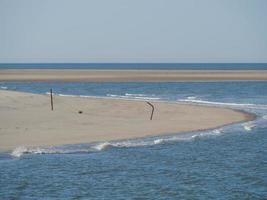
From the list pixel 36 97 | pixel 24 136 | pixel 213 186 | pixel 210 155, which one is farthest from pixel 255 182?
pixel 36 97

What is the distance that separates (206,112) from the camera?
3700 centimetres

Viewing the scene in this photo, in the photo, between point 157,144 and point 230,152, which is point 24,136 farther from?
point 230,152

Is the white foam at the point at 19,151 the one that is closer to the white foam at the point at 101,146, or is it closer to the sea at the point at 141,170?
the sea at the point at 141,170

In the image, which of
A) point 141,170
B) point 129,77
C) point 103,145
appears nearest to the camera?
point 141,170

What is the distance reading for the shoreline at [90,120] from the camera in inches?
951

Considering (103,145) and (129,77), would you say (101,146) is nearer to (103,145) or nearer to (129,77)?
(103,145)

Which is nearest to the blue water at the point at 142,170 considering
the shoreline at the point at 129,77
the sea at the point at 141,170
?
the sea at the point at 141,170

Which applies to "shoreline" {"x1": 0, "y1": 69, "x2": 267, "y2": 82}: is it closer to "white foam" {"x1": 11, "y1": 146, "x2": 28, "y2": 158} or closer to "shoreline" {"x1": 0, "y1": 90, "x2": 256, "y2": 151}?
"shoreline" {"x1": 0, "y1": 90, "x2": 256, "y2": 151}

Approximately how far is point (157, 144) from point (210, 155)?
2.90 meters

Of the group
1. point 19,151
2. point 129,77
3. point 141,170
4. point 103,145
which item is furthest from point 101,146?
point 129,77

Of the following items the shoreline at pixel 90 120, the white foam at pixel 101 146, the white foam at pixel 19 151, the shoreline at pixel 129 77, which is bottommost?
the shoreline at pixel 129 77

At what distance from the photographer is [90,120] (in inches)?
1180

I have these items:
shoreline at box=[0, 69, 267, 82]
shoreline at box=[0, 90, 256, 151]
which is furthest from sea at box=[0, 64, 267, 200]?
shoreline at box=[0, 69, 267, 82]

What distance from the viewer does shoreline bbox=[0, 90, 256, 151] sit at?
24.2 metres
